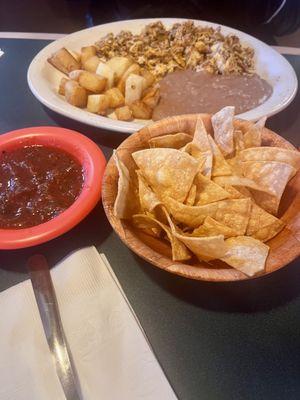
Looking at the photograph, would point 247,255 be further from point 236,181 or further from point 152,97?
point 152,97

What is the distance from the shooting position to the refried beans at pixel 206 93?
1.45 meters

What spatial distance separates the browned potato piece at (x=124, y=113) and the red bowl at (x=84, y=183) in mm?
277

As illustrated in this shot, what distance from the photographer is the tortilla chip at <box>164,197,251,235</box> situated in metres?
0.88

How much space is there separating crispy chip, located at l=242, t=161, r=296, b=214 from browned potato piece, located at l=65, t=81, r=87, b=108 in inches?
30.0

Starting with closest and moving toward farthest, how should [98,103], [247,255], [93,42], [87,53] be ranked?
[247,255], [98,103], [87,53], [93,42]

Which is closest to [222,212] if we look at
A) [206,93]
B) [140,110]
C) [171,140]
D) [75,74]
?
[171,140]

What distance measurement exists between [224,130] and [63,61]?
933 millimetres

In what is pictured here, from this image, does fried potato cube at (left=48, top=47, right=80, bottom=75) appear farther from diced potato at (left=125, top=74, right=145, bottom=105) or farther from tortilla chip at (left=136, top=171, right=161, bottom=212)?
tortilla chip at (left=136, top=171, right=161, bottom=212)

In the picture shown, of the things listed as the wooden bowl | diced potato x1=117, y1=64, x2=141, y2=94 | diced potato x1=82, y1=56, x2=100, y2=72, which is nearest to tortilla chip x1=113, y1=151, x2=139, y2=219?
the wooden bowl

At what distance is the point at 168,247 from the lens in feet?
2.95

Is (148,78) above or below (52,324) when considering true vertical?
above

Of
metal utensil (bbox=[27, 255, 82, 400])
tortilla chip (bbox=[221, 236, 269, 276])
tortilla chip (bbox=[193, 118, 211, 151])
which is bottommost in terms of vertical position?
metal utensil (bbox=[27, 255, 82, 400])

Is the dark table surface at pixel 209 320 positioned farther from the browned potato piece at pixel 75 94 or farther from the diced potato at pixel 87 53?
the diced potato at pixel 87 53

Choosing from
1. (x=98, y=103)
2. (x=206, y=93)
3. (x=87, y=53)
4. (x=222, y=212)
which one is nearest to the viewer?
(x=222, y=212)
